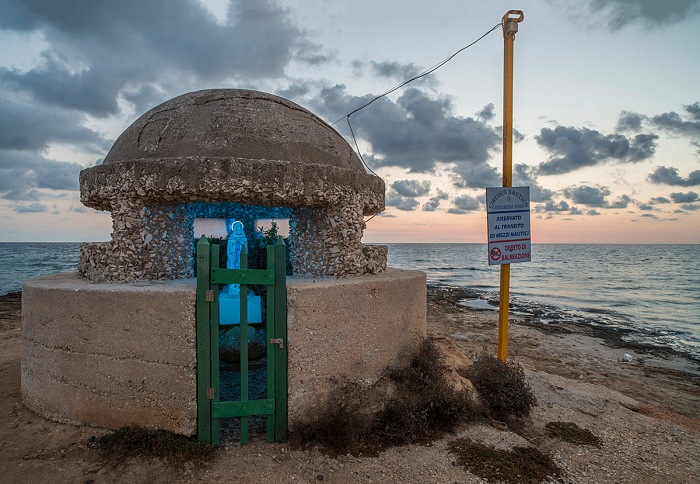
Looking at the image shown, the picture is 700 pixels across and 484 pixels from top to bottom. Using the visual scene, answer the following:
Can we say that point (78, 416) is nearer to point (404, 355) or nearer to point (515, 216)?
point (404, 355)

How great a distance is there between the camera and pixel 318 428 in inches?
168

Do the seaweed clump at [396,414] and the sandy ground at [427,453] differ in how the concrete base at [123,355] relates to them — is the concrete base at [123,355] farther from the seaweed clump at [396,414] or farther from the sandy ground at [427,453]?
the seaweed clump at [396,414]

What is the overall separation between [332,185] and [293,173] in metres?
0.54

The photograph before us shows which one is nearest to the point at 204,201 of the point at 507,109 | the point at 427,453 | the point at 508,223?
the point at 427,453

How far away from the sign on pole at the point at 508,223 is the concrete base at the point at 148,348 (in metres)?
1.94

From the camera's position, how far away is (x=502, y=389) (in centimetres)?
540

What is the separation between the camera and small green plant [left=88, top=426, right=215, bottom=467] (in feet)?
12.8

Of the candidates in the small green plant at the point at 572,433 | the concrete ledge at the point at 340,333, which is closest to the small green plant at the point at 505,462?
the small green plant at the point at 572,433

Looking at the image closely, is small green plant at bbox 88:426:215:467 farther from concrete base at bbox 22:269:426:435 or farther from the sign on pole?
the sign on pole

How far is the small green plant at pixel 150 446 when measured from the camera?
3.90 m

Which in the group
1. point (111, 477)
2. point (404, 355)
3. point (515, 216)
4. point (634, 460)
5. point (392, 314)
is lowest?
point (634, 460)

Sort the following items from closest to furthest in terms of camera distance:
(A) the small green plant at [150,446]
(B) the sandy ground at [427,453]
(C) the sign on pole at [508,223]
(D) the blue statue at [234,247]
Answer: (B) the sandy ground at [427,453] < (A) the small green plant at [150,446] < (C) the sign on pole at [508,223] < (D) the blue statue at [234,247]

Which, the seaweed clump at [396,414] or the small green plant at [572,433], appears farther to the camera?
the small green plant at [572,433]

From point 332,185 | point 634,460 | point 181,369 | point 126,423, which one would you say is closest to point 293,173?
point 332,185
